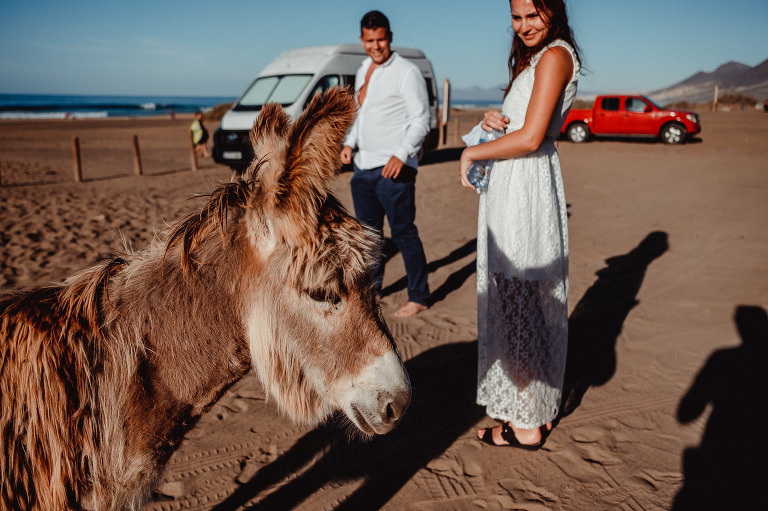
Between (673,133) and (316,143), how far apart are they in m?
22.9

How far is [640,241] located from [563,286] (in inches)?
221

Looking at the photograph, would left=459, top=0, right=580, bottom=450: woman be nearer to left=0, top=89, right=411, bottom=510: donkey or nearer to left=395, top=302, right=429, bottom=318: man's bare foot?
left=0, top=89, right=411, bottom=510: donkey

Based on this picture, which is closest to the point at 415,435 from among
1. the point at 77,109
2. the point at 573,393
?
the point at 573,393

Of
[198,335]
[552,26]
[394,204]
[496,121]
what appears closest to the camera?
[198,335]

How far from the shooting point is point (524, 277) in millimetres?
2842

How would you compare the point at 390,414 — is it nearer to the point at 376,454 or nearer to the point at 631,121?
the point at 376,454

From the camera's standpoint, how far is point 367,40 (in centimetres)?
438

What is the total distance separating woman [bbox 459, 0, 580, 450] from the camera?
96.9 inches

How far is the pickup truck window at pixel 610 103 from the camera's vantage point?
21047 millimetres

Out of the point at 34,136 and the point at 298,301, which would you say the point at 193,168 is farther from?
the point at 34,136

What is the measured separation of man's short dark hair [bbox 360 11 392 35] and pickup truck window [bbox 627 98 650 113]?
66.7ft

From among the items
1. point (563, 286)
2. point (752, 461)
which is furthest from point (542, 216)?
point (752, 461)

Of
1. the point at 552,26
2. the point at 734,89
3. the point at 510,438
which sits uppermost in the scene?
the point at 734,89

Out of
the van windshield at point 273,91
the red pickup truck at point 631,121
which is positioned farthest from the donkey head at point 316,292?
the red pickup truck at point 631,121
